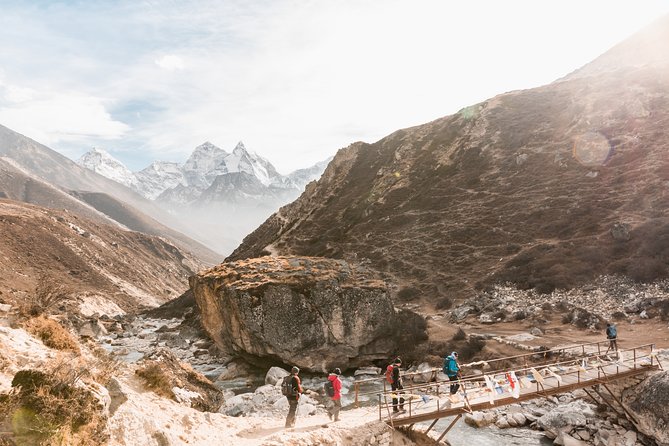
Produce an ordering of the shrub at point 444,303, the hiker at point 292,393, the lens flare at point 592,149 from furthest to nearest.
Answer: the lens flare at point 592,149 < the shrub at point 444,303 < the hiker at point 292,393

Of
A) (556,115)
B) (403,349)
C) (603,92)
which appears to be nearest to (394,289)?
(403,349)

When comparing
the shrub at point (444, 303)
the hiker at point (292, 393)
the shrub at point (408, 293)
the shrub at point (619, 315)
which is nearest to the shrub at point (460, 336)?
the shrub at point (619, 315)

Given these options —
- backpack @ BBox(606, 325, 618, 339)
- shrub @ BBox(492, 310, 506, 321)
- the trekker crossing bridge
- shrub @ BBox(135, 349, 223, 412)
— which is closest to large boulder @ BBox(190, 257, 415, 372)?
shrub @ BBox(492, 310, 506, 321)

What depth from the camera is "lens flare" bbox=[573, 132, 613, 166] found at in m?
62.4

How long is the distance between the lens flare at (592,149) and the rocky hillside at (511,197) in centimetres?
27

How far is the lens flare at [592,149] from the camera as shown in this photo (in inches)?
2457

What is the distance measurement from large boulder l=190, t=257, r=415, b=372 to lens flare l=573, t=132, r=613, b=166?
158 feet

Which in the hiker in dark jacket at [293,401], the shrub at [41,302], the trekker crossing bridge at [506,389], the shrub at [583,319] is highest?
the shrub at [41,302]

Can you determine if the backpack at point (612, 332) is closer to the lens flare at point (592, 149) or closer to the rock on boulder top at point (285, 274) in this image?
the rock on boulder top at point (285, 274)

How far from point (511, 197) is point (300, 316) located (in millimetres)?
47437

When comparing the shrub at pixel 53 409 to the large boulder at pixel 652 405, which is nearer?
the shrub at pixel 53 409

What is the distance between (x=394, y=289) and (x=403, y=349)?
821 inches

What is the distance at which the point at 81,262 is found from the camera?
9656cm

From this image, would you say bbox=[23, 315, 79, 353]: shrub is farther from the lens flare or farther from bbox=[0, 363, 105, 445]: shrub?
the lens flare
